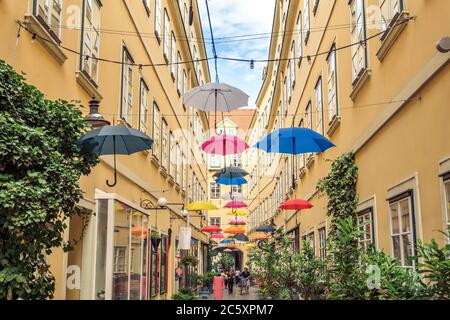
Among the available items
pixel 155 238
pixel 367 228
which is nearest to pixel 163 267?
pixel 155 238

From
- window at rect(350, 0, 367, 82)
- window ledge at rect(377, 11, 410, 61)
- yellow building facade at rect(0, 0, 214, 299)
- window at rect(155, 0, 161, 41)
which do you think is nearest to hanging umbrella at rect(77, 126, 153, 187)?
yellow building facade at rect(0, 0, 214, 299)

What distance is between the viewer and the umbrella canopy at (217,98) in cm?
1152

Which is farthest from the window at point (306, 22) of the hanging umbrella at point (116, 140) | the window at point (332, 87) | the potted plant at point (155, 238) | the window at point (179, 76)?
the hanging umbrella at point (116, 140)

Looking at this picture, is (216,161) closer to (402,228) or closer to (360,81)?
(360,81)

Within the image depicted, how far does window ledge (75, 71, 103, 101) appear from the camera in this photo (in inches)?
324

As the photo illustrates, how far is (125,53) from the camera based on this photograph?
1166 centimetres

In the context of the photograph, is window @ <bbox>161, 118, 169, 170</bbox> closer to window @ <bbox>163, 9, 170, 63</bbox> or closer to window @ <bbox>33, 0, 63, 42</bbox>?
window @ <bbox>163, 9, 170, 63</bbox>

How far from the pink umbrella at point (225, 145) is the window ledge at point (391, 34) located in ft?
22.1

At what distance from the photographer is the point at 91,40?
9023 mm

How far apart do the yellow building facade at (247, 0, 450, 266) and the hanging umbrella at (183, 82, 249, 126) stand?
2078mm

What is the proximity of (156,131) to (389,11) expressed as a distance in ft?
29.0

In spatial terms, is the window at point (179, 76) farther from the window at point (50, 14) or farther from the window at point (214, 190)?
the window at point (214, 190)

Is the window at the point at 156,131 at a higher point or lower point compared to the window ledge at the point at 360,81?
higher
